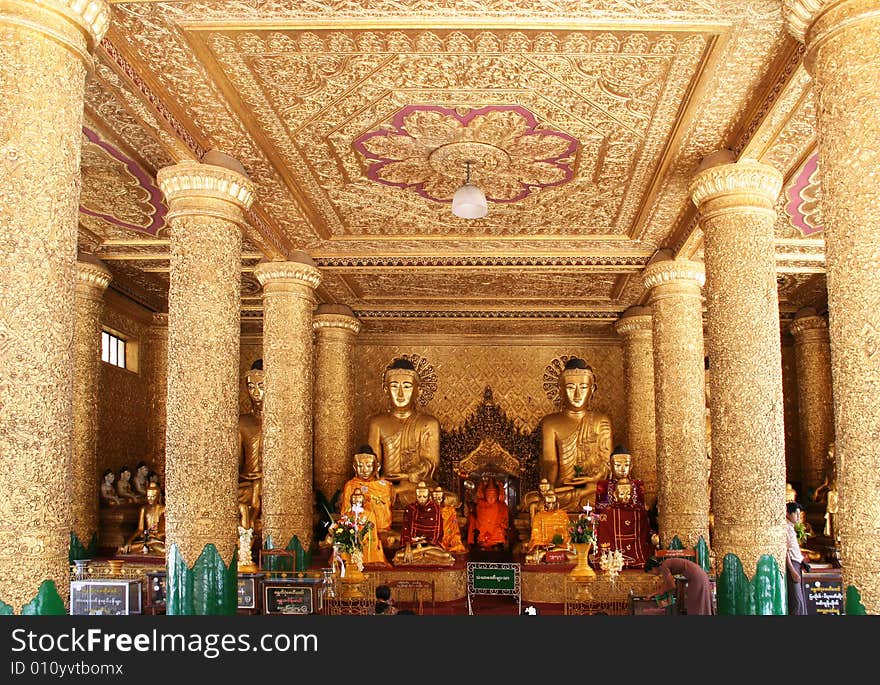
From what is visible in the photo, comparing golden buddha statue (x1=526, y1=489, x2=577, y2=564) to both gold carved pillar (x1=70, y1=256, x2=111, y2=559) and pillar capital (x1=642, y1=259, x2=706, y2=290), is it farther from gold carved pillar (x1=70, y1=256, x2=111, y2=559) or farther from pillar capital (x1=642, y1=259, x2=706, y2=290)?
gold carved pillar (x1=70, y1=256, x2=111, y2=559)

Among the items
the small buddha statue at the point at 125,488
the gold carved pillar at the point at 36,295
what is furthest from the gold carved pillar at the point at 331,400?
the gold carved pillar at the point at 36,295

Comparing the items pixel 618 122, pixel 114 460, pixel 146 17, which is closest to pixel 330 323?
pixel 114 460

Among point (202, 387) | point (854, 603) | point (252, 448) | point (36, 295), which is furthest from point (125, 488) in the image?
point (854, 603)

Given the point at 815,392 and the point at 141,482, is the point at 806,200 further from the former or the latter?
the point at 141,482

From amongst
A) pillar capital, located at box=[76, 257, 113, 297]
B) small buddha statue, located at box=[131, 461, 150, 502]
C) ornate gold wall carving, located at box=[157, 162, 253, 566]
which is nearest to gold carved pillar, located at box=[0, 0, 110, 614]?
ornate gold wall carving, located at box=[157, 162, 253, 566]

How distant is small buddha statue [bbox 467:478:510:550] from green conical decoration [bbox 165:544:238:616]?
8.38 metres

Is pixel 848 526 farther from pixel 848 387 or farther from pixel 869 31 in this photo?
pixel 869 31

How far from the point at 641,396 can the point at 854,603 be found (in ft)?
31.2

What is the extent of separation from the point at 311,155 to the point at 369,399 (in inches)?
356

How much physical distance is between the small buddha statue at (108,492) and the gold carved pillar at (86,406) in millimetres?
1379

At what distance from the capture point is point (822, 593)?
783cm

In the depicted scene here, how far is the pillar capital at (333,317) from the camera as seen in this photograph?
1361 cm

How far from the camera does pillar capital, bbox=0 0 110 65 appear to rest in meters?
4.11

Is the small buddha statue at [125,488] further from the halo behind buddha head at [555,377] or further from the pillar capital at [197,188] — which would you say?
the halo behind buddha head at [555,377]
